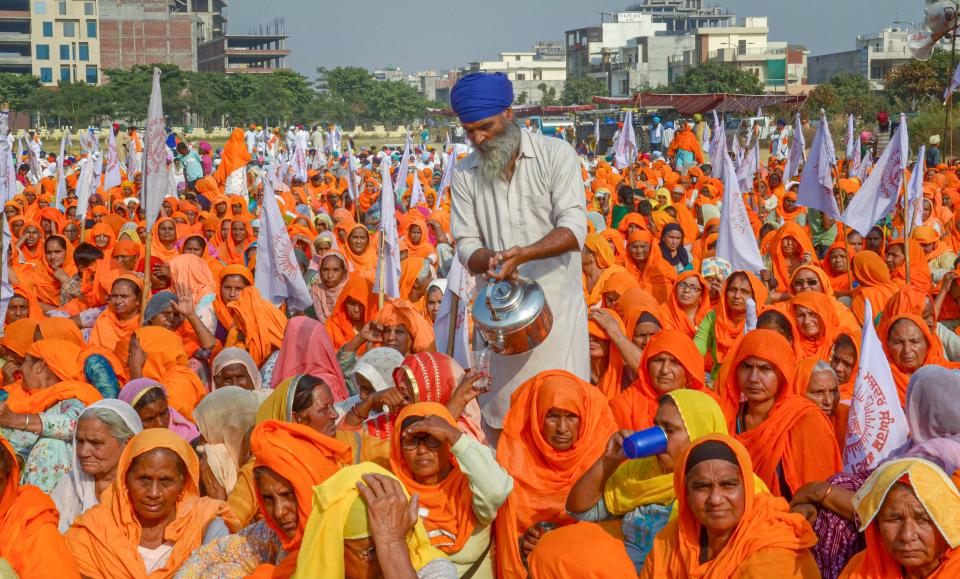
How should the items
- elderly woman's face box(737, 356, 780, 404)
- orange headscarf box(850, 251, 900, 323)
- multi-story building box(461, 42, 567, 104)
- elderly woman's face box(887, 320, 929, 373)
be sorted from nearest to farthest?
elderly woman's face box(737, 356, 780, 404) < elderly woman's face box(887, 320, 929, 373) < orange headscarf box(850, 251, 900, 323) < multi-story building box(461, 42, 567, 104)

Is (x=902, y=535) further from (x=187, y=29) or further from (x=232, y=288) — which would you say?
(x=187, y=29)

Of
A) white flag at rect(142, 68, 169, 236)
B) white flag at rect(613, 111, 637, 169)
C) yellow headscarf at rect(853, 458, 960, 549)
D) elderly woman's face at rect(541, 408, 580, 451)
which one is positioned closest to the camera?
yellow headscarf at rect(853, 458, 960, 549)

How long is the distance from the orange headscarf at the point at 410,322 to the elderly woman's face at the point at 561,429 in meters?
2.31

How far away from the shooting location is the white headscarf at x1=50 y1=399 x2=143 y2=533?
4113mm

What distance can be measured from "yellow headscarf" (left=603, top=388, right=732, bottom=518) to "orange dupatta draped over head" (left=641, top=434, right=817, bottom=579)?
323 millimetres

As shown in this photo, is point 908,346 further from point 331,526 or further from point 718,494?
point 331,526

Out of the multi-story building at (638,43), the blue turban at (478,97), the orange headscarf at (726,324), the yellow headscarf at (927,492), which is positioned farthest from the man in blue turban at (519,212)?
the multi-story building at (638,43)

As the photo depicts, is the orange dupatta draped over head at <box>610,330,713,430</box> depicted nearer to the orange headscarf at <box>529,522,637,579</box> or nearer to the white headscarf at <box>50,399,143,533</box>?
the orange headscarf at <box>529,522,637,579</box>

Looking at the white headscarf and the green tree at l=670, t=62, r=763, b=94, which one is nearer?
the white headscarf

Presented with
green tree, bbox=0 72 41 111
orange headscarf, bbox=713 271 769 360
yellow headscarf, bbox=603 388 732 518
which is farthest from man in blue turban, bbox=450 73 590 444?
green tree, bbox=0 72 41 111

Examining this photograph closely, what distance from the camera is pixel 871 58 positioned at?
265 ft

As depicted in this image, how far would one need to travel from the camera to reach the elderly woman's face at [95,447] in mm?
4082

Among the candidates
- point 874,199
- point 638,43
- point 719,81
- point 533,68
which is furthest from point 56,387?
point 533,68

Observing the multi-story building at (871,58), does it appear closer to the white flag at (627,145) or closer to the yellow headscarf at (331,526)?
the white flag at (627,145)
